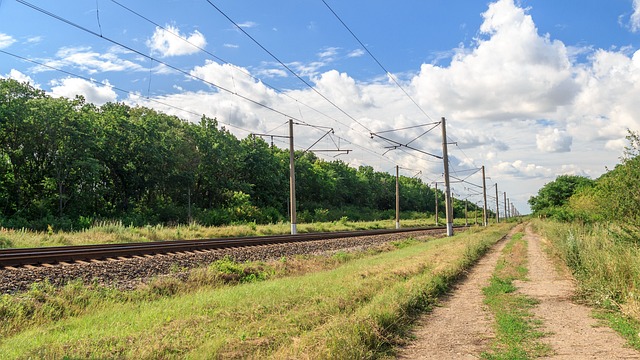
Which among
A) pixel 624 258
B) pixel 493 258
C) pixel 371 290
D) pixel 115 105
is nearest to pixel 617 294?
pixel 624 258

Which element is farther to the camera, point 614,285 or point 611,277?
point 611,277

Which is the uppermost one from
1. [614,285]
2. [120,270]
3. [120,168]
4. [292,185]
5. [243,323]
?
[120,168]

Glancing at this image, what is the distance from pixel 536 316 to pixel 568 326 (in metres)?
1.00

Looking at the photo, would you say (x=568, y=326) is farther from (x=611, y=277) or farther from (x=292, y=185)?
(x=292, y=185)

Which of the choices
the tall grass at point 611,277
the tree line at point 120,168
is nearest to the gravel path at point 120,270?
the tall grass at point 611,277

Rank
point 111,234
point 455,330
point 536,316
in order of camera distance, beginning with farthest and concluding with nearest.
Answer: point 111,234 → point 536,316 → point 455,330

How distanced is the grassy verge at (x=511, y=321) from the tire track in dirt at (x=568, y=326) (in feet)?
0.74

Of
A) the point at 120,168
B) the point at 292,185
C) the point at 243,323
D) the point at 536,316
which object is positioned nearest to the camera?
the point at 243,323

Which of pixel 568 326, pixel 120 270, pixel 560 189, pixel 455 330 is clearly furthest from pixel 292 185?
pixel 560 189

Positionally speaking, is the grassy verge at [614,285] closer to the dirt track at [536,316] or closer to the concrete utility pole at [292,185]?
the dirt track at [536,316]

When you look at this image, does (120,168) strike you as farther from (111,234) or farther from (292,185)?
(111,234)

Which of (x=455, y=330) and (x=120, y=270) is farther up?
(x=120, y=270)

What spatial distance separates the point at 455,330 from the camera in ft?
30.2

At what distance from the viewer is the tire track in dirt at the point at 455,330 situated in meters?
A: 7.76
